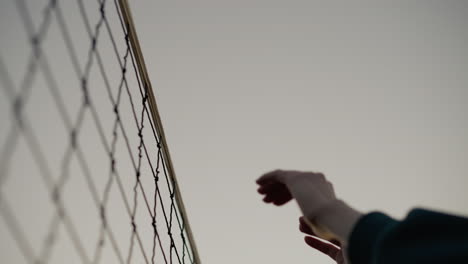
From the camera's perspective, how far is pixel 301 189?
54 cm

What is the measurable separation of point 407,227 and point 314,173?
0.19 meters

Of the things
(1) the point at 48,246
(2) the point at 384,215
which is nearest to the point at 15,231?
(1) the point at 48,246

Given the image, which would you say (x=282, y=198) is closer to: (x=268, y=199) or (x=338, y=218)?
(x=268, y=199)

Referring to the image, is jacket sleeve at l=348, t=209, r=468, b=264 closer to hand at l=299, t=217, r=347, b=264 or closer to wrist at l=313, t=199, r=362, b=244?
wrist at l=313, t=199, r=362, b=244

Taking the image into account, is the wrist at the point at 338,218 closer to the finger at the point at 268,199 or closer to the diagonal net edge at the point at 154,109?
the finger at the point at 268,199

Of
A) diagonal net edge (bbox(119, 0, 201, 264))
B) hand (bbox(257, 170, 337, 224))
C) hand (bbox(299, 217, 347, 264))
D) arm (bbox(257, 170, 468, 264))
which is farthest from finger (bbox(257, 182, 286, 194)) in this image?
diagonal net edge (bbox(119, 0, 201, 264))

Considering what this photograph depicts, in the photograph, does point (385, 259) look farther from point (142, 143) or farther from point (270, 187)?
point (142, 143)

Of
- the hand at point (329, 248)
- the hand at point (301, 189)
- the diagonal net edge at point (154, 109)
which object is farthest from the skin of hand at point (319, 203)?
the diagonal net edge at point (154, 109)

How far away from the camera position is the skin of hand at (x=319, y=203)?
1.57 ft

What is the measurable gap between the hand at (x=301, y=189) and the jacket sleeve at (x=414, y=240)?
0.24 feet

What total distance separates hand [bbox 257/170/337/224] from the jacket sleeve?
0.24 ft

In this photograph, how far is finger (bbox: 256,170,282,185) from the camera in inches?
24.5

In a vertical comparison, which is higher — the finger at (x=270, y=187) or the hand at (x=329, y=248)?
the finger at (x=270, y=187)

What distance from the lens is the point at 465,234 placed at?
16.7 inches
